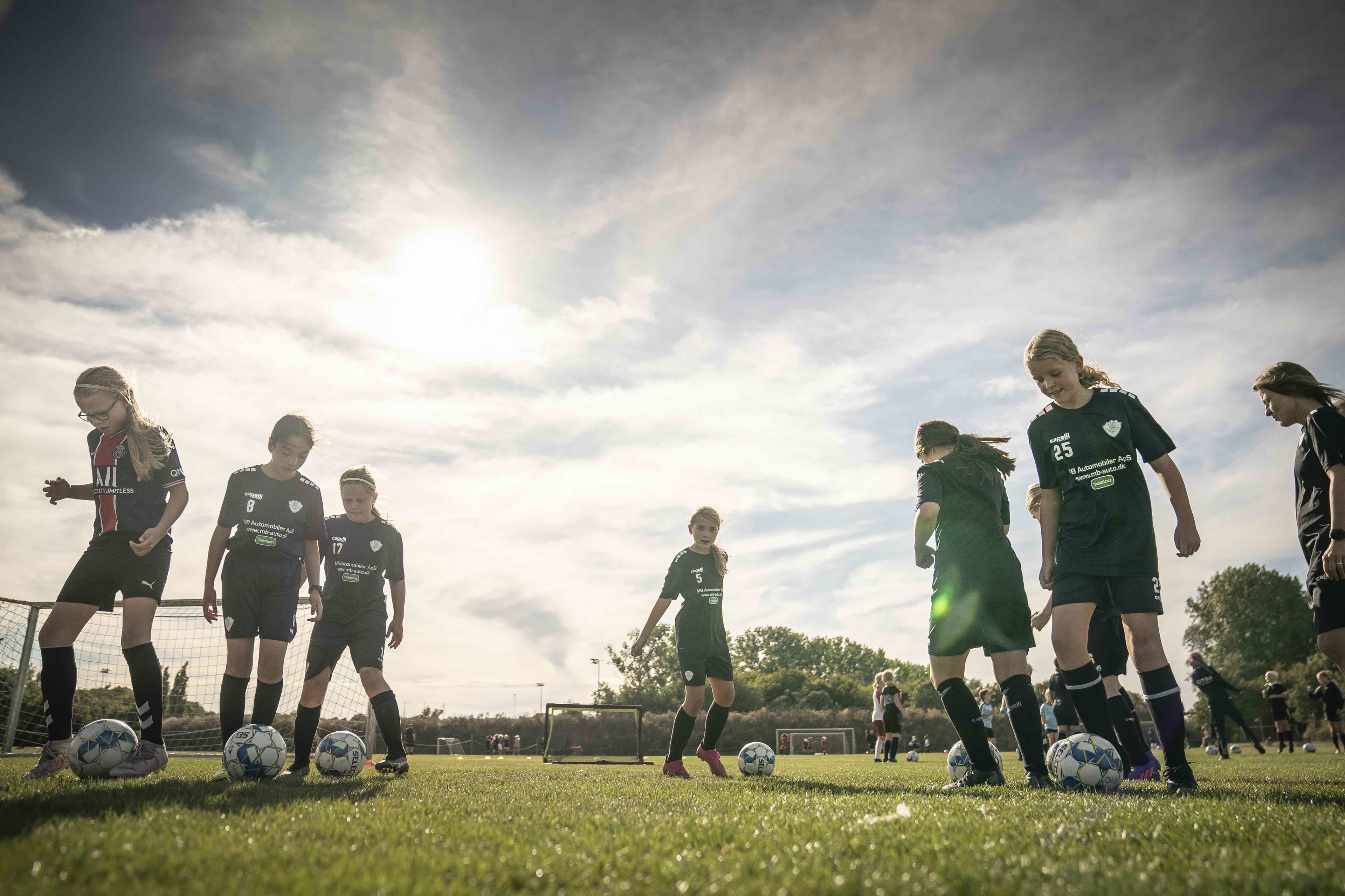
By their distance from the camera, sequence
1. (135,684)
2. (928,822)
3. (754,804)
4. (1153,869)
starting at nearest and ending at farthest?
(1153,869) → (928,822) → (754,804) → (135,684)

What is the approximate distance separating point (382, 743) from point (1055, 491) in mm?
21037

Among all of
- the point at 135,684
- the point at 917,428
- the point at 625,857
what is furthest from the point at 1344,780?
the point at 135,684

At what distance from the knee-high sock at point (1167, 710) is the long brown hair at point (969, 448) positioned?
5.40ft

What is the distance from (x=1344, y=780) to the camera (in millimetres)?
6031

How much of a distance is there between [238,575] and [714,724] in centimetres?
475

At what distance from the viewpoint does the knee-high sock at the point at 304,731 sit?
6.53 metres

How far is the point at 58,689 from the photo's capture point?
5480mm

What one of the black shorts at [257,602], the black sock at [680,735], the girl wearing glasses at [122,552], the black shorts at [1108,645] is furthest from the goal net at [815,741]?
the girl wearing glasses at [122,552]

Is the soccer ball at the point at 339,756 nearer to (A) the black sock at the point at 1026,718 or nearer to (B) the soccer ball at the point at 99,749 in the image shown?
(B) the soccer ball at the point at 99,749

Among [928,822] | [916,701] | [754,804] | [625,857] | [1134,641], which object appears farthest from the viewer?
[916,701]

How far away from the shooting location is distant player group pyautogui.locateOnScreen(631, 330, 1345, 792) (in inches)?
189

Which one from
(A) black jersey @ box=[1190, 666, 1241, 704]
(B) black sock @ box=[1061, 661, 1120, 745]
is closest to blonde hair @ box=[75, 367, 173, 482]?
(B) black sock @ box=[1061, 661, 1120, 745]

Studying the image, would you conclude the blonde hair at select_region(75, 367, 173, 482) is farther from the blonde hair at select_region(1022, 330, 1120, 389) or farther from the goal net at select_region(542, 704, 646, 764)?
the goal net at select_region(542, 704, 646, 764)

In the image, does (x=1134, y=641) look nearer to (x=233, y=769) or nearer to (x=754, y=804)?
(x=754, y=804)
